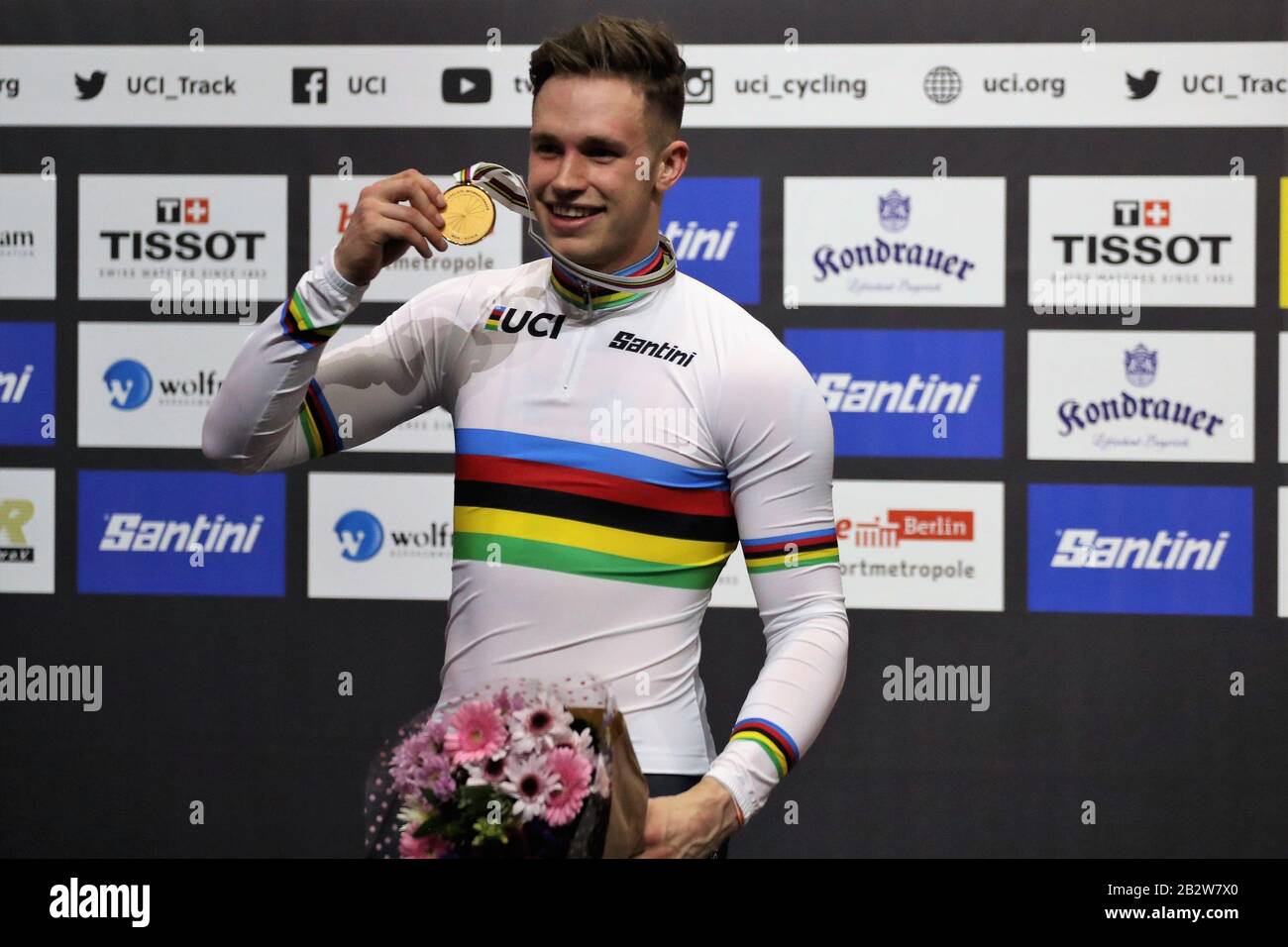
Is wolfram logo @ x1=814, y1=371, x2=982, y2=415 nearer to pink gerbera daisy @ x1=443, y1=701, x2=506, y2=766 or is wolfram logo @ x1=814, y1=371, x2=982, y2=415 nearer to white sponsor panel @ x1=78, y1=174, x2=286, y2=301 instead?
white sponsor panel @ x1=78, y1=174, x2=286, y2=301

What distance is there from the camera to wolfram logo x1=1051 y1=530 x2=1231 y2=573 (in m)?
3.22

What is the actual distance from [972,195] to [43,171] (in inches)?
95.0

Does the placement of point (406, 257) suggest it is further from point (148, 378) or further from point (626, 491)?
point (626, 491)

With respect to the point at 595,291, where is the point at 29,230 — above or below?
above

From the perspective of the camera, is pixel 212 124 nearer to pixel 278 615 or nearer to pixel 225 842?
pixel 278 615

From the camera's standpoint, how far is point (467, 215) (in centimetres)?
162

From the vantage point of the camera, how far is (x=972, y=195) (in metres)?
3.24

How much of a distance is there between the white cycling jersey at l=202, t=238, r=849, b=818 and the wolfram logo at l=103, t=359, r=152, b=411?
1.88 metres

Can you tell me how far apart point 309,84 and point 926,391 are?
5.81ft

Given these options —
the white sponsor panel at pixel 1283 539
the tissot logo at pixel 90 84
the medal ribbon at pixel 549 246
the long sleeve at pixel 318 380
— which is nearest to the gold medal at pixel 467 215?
the medal ribbon at pixel 549 246

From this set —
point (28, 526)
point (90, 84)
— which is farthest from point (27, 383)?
point (90, 84)

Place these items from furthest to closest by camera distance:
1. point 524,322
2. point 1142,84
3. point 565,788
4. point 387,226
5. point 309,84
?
point 309,84, point 1142,84, point 524,322, point 387,226, point 565,788

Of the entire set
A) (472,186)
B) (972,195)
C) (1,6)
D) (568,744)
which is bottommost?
(568,744)
